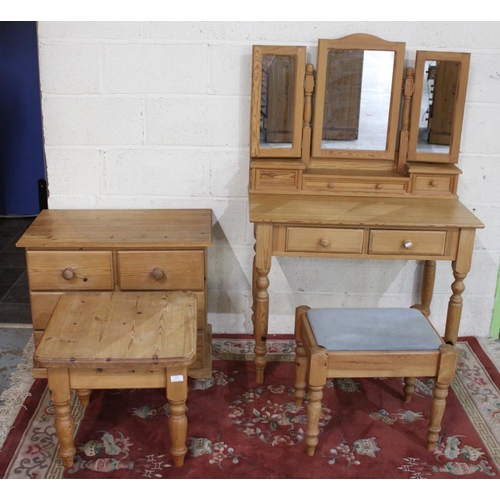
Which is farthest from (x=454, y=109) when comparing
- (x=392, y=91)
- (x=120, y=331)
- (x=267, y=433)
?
(x=120, y=331)

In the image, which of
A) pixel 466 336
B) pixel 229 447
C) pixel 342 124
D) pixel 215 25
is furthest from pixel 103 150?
pixel 466 336

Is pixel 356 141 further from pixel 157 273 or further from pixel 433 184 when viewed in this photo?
pixel 157 273

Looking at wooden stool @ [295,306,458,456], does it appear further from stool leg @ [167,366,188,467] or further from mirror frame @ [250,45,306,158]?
mirror frame @ [250,45,306,158]

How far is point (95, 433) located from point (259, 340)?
76 cm

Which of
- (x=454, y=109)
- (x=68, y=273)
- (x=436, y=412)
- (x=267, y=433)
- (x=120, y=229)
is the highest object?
(x=454, y=109)

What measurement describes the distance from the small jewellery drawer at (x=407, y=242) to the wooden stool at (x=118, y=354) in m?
0.78

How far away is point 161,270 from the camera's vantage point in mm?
2693

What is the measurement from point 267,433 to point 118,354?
0.71 metres

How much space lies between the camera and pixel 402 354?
2.28m

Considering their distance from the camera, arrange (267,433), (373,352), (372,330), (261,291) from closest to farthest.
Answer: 1. (373,352)
2. (372,330)
3. (267,433)
4. (261,291)

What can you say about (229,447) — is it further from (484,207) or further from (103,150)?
(484,207)

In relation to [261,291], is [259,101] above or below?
above

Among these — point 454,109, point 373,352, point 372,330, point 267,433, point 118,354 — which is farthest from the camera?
point 454,109

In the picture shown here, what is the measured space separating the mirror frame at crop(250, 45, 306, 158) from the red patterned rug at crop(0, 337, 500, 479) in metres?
0.97
